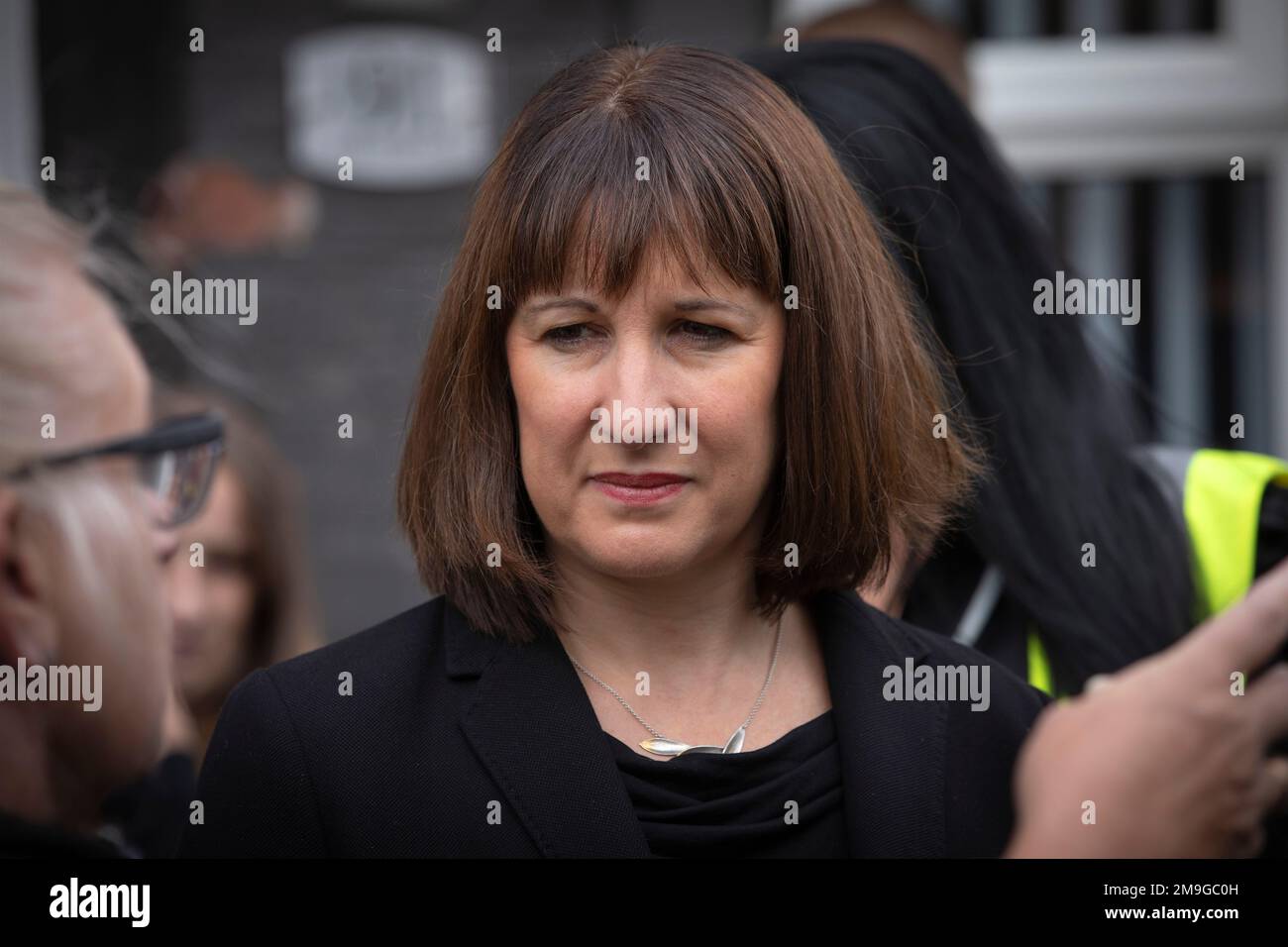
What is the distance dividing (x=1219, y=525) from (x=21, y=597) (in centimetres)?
135

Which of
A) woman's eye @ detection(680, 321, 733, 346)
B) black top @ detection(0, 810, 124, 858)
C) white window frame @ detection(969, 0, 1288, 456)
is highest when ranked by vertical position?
white window frame @ detection(969, 0, 1288, 456)

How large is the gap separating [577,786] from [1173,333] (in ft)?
7.94

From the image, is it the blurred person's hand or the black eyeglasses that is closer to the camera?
the blurred person's hand

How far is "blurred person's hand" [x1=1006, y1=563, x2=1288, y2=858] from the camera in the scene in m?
1.23

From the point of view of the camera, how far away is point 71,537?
1479 millimetres

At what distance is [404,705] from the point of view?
4.67 feet

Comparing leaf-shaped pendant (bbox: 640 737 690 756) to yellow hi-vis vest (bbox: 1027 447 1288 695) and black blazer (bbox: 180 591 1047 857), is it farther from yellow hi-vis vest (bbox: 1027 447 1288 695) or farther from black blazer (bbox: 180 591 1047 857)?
yellow hi-vis vest (bbox: 1027 447 1288 695)

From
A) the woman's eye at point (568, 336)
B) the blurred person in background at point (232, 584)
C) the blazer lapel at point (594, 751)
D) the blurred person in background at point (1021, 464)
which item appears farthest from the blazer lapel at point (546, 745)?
the blurred person in background at point (232, 584)

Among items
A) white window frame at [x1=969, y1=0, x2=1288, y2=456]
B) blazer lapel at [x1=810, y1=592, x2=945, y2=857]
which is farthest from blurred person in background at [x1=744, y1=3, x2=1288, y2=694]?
white window frame at [x1=969, y1=0, x2=1288, y2=456]

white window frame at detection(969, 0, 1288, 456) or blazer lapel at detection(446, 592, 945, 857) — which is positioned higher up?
white window frame at detection(969, 0, 1288, 456)

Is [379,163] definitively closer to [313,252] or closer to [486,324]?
[313,252]

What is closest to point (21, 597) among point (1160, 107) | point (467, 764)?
point (467, 764)
